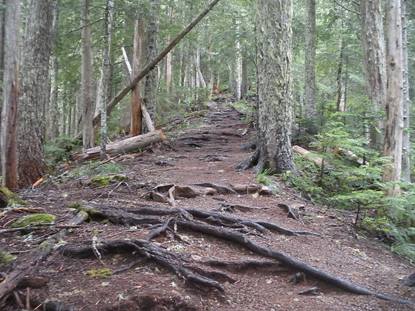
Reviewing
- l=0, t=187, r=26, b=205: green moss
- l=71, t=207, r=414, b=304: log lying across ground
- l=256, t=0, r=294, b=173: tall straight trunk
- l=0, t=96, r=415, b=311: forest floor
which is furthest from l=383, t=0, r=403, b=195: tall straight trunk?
l=0, t=187, r=26, b=205: green moss

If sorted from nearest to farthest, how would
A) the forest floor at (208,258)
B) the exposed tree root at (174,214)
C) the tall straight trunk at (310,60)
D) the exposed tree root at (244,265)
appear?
the forest floor at (208,258), the exposed tree root at (244,265), the exposed tree root at (174,214), the tall straight trunk at (310,60)

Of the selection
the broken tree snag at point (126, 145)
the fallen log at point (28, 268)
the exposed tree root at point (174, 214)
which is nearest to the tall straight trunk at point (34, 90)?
the broken tree snag at point (126, 145)

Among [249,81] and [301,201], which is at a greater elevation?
[249,81]

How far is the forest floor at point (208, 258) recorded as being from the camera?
4410 mm

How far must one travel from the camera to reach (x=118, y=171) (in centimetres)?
1073

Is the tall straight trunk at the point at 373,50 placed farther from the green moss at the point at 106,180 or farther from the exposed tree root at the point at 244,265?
the exposed tree root at the point at 244,265

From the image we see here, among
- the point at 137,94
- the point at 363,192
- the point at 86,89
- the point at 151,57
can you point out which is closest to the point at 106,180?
the point at 363,192

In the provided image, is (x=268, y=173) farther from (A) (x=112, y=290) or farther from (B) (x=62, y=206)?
(A) (x=112, y=290)

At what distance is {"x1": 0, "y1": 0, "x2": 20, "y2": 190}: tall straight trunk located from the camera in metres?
8.02

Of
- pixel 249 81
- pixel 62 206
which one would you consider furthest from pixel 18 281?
pixel 249 81

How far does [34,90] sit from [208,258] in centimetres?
751

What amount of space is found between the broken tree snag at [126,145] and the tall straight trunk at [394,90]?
743 centimetres

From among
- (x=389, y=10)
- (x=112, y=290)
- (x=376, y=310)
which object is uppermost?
(x=389, y=10)

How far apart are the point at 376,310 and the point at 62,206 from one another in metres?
4.91
